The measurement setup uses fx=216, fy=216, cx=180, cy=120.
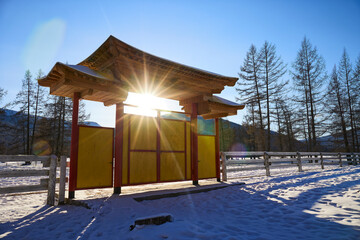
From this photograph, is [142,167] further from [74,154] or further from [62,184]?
[62,184]

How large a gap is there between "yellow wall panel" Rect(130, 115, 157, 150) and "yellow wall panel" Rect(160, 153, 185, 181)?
65cm

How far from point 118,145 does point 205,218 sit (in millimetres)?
3410

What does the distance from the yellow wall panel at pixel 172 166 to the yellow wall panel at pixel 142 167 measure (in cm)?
37

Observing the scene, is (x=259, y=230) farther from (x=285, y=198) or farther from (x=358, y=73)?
(x=358, y=73)

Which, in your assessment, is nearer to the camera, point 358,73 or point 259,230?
point 259,230

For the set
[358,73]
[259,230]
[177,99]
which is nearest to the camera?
[259,230]

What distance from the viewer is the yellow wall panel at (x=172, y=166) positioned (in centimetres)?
752

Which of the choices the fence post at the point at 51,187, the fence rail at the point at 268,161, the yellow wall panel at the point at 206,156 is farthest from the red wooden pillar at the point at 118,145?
the fence rail at the point at 268,161

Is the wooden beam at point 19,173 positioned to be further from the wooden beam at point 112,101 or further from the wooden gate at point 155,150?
the wooden beam at point 112,101

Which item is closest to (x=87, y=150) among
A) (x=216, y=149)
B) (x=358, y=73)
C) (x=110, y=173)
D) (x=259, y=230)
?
(x=110, y=173)

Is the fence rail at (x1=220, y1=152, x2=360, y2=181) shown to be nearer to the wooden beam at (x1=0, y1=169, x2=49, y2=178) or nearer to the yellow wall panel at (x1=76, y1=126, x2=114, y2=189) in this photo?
the yellow wall panel at (x1=76, y1=126, x2=114, y2=189)

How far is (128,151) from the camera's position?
6.75m

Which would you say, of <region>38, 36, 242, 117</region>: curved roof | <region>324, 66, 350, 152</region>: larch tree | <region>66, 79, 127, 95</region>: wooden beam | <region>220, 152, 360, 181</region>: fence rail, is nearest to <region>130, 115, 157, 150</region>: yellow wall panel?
<region>38, 36, 242, 117</region>: curved roof

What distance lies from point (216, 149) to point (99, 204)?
18.9 feet
